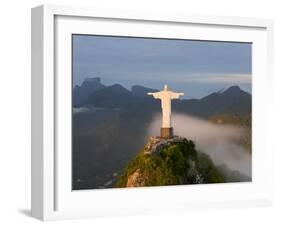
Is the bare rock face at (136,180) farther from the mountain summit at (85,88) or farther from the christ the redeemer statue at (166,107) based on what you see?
the mountain summit at (85,88)

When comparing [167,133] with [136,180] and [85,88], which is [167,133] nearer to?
[136,180]

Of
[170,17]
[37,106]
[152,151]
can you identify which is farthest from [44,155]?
[170,17]

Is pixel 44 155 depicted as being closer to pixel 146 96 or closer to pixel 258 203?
pixel 146 96

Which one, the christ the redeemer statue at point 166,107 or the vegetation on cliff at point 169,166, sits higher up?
the christ the redeemer statue at point 166,107

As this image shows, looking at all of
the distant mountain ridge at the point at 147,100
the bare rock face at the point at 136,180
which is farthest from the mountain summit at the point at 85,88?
the bare rock face at the point at 136,180

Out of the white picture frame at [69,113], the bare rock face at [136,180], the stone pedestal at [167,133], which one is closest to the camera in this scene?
the white picture frame at [69,113]

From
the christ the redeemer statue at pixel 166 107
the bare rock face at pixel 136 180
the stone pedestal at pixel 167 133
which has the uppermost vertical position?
the christ the redeemer statue at pixel 166 107

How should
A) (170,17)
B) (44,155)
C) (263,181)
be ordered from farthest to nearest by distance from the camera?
(263,181)
(170,17)
(44,155)

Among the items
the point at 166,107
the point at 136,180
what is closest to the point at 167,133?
the point at 166,107
